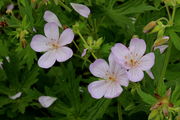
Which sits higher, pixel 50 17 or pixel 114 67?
pixel 50 17

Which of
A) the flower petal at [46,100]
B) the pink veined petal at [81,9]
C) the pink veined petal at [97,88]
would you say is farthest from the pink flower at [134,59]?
the flower petal at [46,100]

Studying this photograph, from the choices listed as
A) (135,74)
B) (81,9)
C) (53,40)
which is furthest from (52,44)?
(135,74)

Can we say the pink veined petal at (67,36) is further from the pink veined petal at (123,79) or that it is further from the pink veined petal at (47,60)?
the pink veined petal at (123,79)

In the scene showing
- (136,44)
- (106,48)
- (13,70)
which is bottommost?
(13,70)

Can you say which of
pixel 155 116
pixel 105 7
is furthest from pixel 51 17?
pixel 155 116

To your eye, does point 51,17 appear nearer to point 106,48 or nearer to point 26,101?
point 106,48

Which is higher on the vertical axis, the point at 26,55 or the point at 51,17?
the point at 51,17

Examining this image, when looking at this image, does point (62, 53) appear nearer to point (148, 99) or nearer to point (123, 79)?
point (123, 79)
